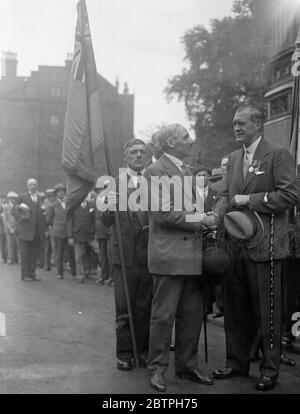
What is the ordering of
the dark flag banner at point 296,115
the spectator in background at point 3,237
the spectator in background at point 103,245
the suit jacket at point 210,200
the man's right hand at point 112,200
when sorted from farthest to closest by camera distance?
the spectator in background at point 3,237 < the spectator in background at point 103,245 < the suit jacket at point 210,200 < the dark flag banner at point 296,115 < the man's right hand at point 112,200

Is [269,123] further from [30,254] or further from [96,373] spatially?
[30,254]

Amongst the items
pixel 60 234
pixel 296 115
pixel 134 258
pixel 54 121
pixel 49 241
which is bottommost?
pixel 49 241

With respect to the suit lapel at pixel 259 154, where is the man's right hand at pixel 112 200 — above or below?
below

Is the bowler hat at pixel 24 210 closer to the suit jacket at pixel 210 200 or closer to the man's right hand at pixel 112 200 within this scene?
the suit jacket at pixel 210 200

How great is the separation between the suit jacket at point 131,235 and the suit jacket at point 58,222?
8.13m

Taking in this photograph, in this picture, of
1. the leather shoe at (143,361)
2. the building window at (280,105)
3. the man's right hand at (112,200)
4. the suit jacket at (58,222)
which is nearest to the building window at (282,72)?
the building window at (280,105)

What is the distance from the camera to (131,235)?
19.7 feet

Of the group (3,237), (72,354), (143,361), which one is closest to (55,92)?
(3,237)

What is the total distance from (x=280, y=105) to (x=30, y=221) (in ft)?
22.1

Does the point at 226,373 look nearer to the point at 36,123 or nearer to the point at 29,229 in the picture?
the point at 29,229

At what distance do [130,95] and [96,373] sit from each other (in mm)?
43489

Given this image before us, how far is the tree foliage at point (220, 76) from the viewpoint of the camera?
31.1m

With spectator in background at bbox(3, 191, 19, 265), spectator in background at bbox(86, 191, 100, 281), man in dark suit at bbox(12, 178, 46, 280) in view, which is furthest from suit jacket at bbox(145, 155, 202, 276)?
spectator in background at bbox(3, 191, 19, 265)

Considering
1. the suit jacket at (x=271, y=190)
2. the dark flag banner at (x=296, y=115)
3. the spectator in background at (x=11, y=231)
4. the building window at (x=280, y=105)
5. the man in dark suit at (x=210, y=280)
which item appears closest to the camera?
the suit jacket at (x=271, y=190)
